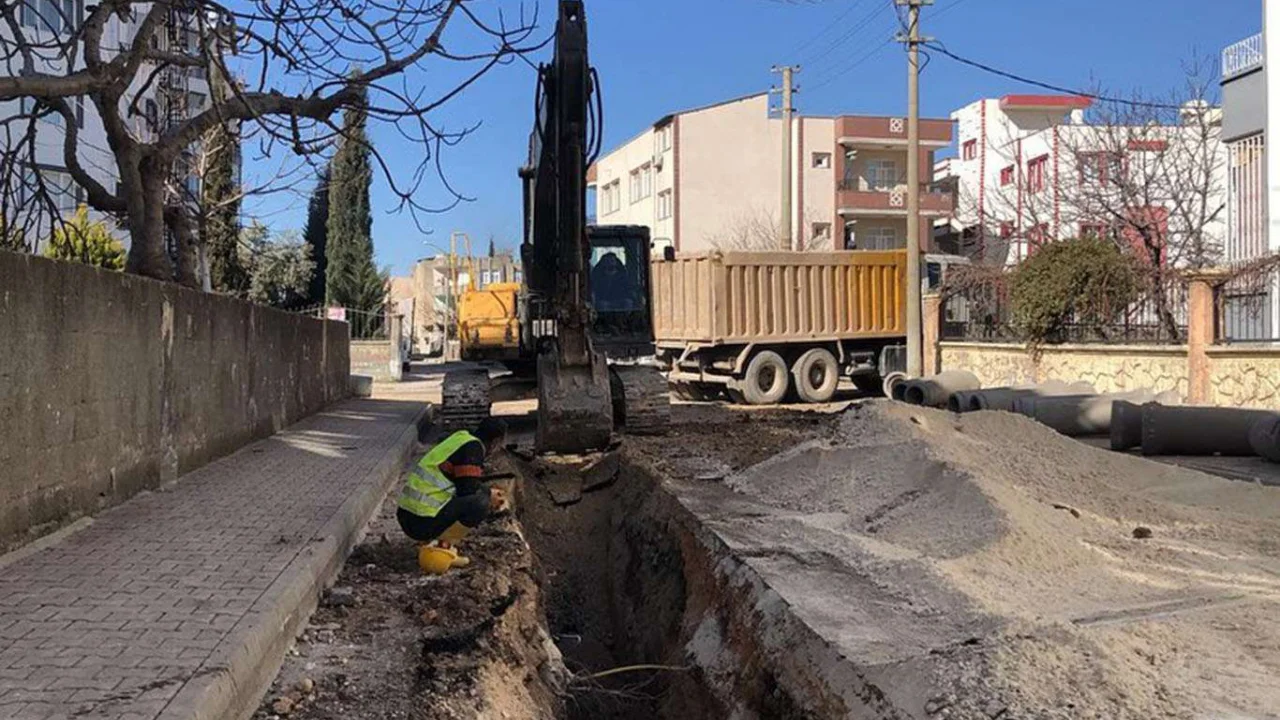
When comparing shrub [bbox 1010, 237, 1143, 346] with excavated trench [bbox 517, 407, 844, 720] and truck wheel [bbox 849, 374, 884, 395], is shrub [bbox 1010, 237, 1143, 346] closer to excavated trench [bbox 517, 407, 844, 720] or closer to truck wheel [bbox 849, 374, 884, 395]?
truck wheel [bbox 849, 374, 884, 395]

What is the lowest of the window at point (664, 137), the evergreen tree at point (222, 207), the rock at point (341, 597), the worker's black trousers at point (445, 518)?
the rock at point (341, 597)

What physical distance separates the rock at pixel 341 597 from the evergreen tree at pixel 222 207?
365cm

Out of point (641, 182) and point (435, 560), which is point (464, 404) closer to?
point (435, 560)

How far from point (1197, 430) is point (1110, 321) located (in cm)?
637

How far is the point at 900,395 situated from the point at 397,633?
1408 cm

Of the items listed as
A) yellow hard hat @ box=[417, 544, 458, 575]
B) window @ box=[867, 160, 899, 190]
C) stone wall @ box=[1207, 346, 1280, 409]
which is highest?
window @ box=[867, 160, 899, 190]

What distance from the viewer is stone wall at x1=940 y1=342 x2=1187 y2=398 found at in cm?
1472

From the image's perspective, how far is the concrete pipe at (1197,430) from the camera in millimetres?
11250

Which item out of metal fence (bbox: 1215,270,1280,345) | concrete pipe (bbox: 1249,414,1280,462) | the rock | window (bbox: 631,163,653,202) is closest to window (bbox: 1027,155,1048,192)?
window (bbox: 631,163,653,202)

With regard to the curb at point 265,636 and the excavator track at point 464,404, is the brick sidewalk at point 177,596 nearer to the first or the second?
the curb at point 265,636

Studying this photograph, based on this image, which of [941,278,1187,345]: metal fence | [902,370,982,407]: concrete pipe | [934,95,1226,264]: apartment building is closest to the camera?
[941,278,1187,345]: metal fence

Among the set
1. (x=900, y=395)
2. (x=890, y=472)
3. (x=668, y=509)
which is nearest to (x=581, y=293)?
(x=668, y=509)

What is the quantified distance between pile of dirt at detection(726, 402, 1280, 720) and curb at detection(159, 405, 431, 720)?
105 inches

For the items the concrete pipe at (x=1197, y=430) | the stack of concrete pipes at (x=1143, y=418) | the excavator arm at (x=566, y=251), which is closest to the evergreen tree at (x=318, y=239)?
the stack of concrete pipes at (x=1143, y=418)
